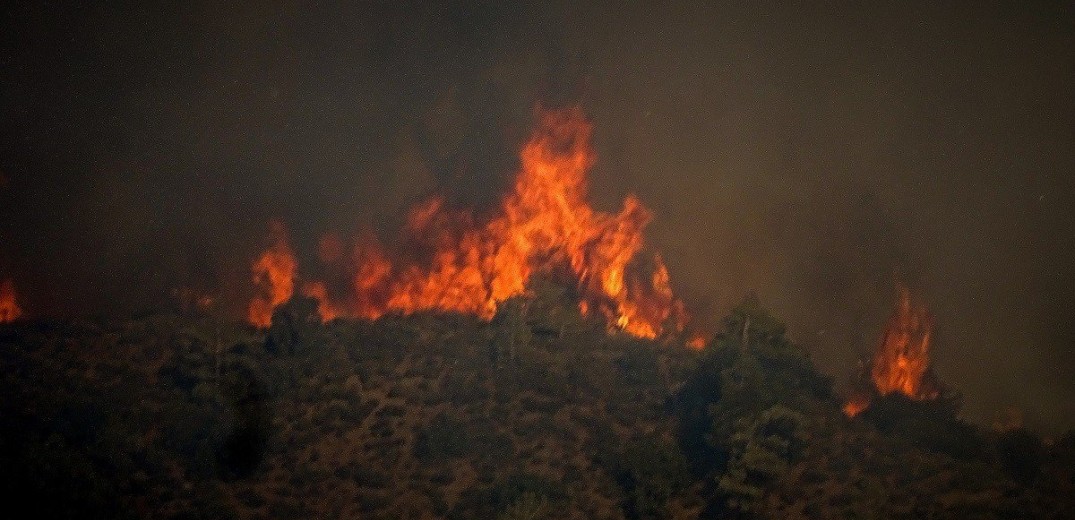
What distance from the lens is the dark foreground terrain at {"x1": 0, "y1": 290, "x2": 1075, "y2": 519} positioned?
39344 mm

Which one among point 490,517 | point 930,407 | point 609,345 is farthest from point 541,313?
point 930,407

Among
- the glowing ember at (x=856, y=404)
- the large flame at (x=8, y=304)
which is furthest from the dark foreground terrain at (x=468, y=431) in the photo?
the large flame at (x=8, y=304)

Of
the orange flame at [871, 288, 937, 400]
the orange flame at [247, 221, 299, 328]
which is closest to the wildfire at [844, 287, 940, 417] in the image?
the orange flame at [871, 288, 937, 400]

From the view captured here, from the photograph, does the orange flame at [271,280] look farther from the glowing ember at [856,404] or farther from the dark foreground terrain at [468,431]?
the glowing ember at [856,404]

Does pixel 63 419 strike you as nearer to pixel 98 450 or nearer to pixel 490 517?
pixel 98 450

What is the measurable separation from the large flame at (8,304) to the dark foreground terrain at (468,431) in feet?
21.5

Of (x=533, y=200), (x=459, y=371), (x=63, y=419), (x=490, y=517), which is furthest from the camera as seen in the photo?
(x=533, y=200)

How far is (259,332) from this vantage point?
184 feet

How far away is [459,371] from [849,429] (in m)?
23.2

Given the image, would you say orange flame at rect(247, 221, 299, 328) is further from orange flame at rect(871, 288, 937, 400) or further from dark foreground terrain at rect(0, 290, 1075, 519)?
orange flame at rect(871, 288, 937, 400)

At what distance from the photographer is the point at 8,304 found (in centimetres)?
6150

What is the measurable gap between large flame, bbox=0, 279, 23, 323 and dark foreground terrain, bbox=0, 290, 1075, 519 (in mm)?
6555

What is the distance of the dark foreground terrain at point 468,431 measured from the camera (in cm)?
3934

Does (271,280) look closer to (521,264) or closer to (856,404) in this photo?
(521,264)
